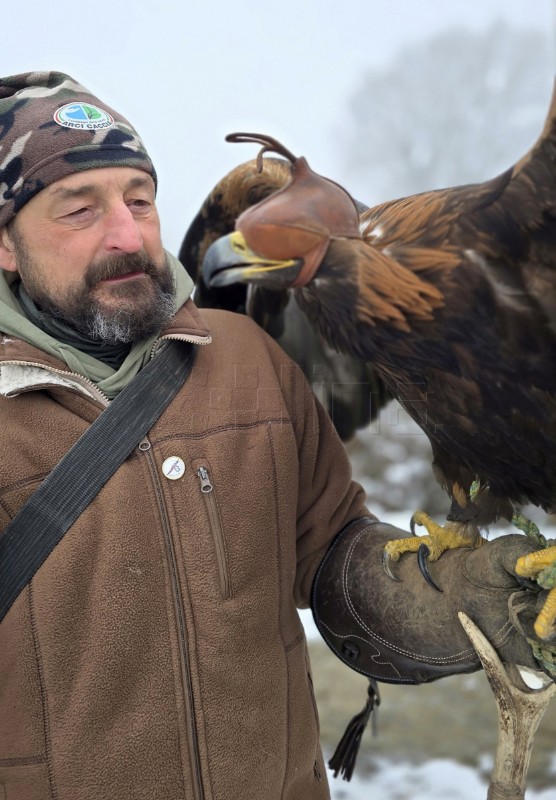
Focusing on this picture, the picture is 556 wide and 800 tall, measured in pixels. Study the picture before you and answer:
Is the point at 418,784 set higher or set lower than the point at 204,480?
lower

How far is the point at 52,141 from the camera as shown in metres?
1.42

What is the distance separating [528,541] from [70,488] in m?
0.82

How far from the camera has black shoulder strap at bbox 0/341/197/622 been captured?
1293 mm

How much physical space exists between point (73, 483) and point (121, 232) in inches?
17.9

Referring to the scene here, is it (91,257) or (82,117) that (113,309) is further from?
(82,117)

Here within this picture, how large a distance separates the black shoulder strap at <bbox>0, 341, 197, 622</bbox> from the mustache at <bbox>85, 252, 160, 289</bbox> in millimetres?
197

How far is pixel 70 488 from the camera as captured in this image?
1.32 m

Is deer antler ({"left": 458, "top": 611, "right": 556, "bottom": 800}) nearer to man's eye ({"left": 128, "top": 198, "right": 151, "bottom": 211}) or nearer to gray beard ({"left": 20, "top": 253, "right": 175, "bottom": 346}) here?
gray beard ({"left": 20, "top": 253, "right": 175, "bottom": 346})

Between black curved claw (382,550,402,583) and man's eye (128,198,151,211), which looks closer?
man's eye (128,198,151,211)

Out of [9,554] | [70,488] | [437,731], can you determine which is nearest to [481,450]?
[70,488]

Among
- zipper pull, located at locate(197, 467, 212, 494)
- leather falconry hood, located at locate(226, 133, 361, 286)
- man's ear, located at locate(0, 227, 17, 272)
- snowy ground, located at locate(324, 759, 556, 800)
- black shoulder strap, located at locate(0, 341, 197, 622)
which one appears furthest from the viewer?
snowy ground, located at locate(324, 759, 556, 800)

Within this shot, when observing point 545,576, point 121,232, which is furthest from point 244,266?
point 545,576

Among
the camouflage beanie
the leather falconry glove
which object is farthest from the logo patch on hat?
the leather falconry glove

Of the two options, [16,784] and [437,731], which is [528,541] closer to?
[16,784]
